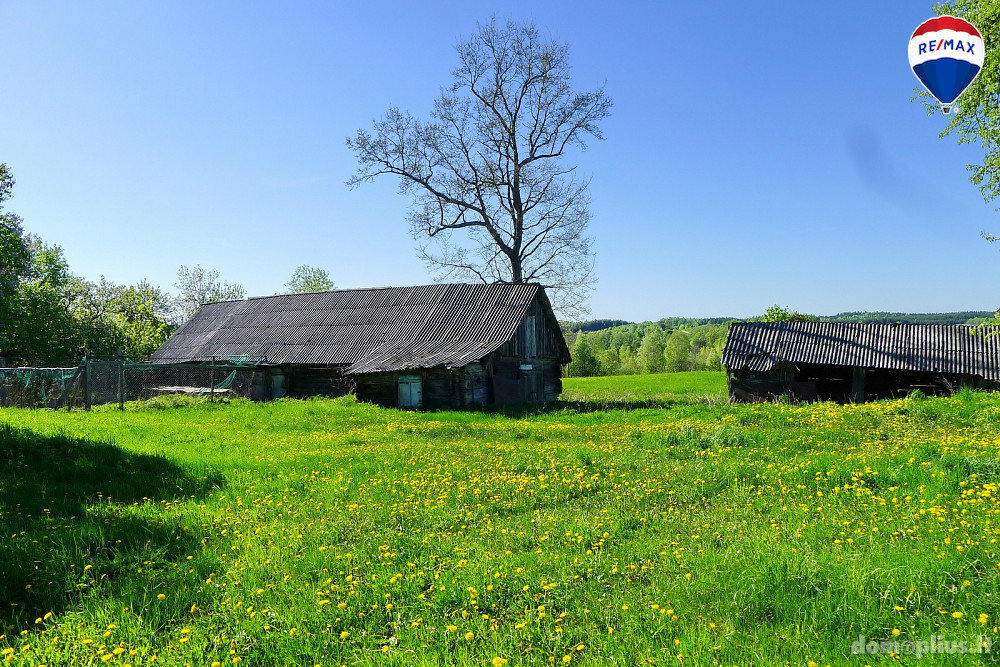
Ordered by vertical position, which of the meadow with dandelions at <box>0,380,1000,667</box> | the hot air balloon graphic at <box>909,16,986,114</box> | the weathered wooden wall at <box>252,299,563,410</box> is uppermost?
the hot air balloon graphic at <box>909,16,986,114</box>

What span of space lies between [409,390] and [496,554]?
2014 cm

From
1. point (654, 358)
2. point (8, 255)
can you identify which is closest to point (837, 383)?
point (8, 255)

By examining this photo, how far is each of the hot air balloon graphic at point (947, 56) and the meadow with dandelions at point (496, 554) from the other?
10.1m

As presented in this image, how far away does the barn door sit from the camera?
25.0m

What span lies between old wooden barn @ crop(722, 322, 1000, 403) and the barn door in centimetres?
1583

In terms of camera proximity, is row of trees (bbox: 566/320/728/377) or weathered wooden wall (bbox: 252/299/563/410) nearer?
weathered wooden wall (bbox: 252/299/563/410)

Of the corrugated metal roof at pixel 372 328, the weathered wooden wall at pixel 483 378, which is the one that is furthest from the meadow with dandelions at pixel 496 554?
the corrugated metal roof at pixel 372 328

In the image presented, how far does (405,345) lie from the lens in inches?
1101

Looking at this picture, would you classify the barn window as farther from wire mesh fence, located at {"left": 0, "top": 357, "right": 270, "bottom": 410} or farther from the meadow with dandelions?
the meadow with dandelions

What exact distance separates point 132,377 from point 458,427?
2436cm

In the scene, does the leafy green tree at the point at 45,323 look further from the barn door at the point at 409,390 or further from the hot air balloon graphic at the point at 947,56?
the hot air balloon graphic at the point at 947,56

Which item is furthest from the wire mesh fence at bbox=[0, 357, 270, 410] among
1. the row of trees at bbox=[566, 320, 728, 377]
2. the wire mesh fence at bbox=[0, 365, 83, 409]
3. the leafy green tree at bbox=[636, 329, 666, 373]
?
the leafy green tree at bbox=[636, 329, 666, 373]

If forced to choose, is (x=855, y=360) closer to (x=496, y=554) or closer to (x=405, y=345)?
(x=405, y=345)

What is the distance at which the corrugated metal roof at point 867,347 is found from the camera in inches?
1014
